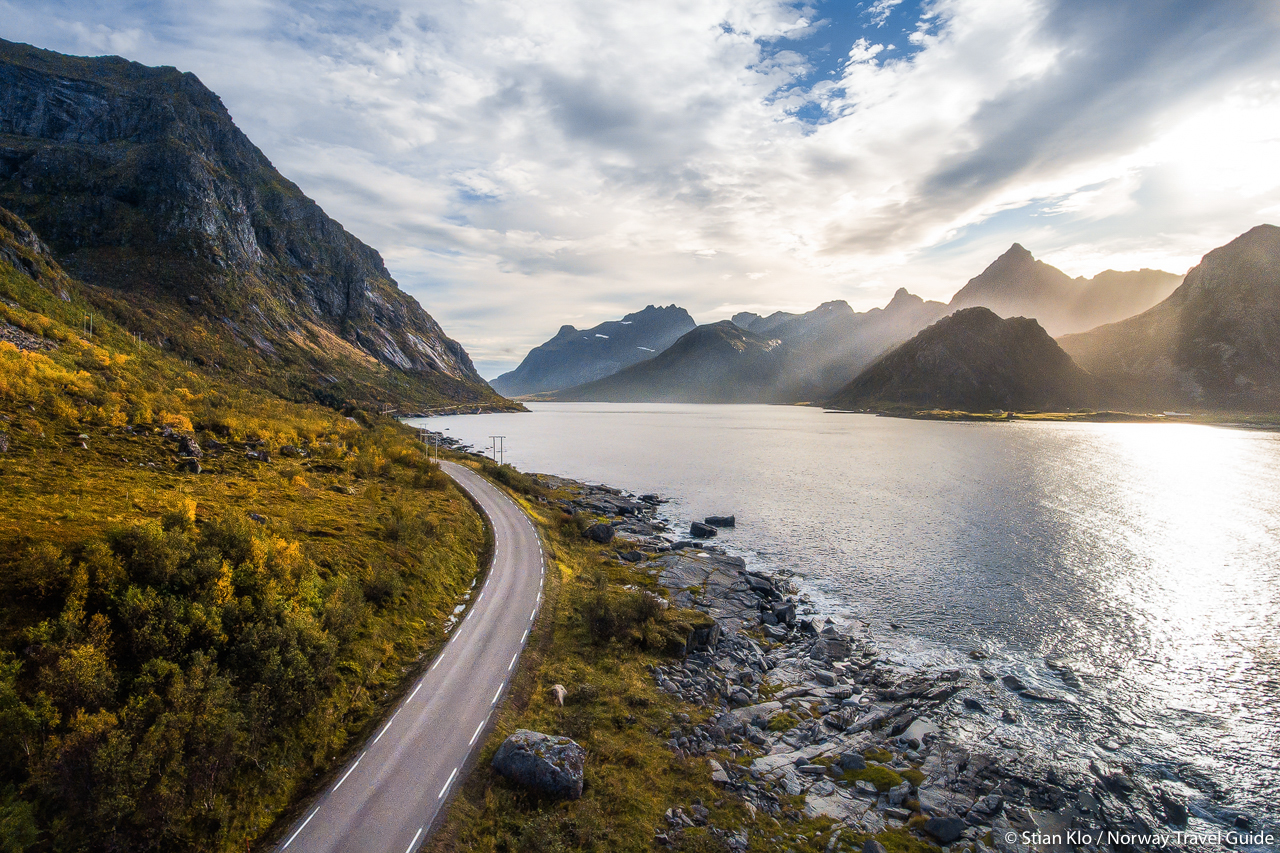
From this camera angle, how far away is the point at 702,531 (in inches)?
2287

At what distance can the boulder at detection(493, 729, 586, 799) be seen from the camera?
1786cm

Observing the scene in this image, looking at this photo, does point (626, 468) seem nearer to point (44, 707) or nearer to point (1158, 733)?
point (1158, 733)

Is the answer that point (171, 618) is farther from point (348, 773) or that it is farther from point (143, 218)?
point (143, 218)

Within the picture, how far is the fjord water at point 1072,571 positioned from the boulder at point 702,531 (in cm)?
235

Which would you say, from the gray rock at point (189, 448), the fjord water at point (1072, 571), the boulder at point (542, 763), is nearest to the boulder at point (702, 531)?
the fjord water at point (1072, 571)

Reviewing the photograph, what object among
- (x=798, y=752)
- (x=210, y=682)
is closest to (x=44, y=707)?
(x=210, y=682)

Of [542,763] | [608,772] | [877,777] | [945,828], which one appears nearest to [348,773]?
[542,763]

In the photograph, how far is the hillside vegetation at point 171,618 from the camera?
526 inches

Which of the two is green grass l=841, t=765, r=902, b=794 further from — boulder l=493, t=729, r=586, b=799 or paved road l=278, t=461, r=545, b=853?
paved road l=278, t=461, r=545, b=853

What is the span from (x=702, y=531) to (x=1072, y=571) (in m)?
33.9

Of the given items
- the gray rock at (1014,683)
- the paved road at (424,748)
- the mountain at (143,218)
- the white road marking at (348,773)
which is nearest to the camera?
the paved road at (424,748)

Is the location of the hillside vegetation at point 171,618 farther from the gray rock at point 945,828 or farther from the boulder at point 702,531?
the boulder at point 702,531

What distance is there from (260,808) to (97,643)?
7.04m

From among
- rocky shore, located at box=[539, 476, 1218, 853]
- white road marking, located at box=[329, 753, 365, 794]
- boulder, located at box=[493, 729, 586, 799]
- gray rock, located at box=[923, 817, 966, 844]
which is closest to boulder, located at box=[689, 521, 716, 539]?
rocky shore, located at box=[539, 476, 1218, 853]
